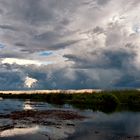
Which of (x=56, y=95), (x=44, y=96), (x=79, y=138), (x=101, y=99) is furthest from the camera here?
(x=44, y=96)

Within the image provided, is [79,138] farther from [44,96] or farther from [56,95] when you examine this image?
[44,96]

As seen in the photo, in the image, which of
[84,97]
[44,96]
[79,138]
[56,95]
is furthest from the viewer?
[44,96]

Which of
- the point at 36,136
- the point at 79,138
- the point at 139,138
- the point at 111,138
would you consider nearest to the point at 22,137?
the point at 36,136

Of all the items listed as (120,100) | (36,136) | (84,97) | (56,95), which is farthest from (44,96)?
(36,136)

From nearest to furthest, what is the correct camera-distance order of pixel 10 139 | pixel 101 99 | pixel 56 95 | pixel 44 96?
pixel 10 139 < pixel 101 99 < pixel 56 95 < pixel 44 96

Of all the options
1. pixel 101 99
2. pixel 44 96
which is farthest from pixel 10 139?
pixel 44 96

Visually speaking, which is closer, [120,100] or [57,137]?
[57,137]

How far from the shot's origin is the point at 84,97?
14150 cm

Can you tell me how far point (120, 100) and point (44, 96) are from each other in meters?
65.3

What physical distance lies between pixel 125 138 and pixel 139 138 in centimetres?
175

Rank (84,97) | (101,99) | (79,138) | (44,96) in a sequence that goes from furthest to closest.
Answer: (44,96) < (84,97) < (101,99) < (79,138)

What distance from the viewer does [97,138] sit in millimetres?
39094

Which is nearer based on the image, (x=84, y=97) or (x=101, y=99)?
(x=101, y=99)

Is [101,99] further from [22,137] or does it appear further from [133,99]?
[22,137]
